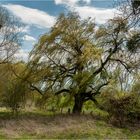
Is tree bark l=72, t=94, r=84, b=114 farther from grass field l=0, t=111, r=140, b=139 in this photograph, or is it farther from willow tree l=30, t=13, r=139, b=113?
grass field l=0, t=111, r=140, b=139

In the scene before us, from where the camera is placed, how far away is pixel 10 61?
3888 centimetres

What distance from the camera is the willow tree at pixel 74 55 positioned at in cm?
3300

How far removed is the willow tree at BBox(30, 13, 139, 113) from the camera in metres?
33.0

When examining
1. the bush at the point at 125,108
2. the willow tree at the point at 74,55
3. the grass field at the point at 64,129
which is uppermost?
the willow tree at the point at 74,55

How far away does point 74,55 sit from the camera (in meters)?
33.3

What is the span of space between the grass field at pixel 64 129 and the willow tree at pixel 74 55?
17.4 ft

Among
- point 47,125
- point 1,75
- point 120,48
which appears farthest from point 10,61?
point 47,125

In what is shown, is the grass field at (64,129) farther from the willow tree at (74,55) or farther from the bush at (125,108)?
the willow tree at (74,55)

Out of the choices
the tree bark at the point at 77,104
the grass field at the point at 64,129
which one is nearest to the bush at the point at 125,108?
the grass field at the point at 64,129

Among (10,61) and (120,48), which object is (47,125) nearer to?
(120,48)

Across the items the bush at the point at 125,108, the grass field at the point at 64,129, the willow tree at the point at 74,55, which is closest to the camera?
the grass field at the point at 64,129

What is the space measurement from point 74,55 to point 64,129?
10541mm

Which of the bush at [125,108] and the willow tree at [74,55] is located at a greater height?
the willow tree at [74,55]

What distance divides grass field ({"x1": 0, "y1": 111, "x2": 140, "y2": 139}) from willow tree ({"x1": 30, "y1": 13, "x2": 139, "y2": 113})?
5307mm
